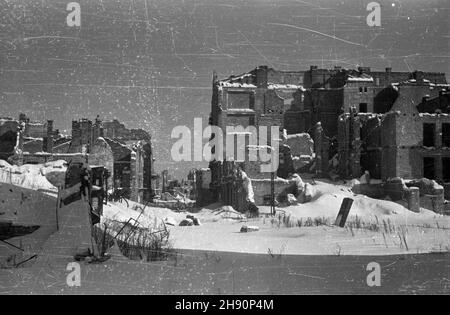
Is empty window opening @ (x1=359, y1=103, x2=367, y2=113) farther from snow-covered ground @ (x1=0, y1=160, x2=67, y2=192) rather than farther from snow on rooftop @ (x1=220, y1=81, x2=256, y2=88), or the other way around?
snow-covered ground @ (x1=0, y1=160, x2=67, y2=192)

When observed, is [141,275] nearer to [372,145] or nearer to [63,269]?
[63,269]

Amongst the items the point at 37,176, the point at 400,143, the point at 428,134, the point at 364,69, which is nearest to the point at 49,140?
the point at 37,176

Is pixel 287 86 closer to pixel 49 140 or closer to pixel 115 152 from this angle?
pixel 115 152

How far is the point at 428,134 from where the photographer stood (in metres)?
34.1

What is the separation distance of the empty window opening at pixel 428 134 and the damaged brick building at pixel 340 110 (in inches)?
7.3

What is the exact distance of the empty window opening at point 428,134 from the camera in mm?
33625

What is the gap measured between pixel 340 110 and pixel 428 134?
12540mm

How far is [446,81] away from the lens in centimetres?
4597

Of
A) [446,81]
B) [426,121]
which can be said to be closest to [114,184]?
[426,121]

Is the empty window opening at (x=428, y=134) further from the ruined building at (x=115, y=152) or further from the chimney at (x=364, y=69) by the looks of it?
the ruined building at (x=115, y=152)

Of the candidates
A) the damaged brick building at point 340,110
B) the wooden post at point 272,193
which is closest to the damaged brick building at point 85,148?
the damaged brick building at point 340,110

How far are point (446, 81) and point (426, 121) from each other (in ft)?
52.4

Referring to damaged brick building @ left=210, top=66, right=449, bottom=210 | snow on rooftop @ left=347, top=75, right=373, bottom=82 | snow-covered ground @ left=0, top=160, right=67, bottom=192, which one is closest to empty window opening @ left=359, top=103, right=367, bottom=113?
damaged brick building @ left=210, top=66, right=449, bottom=210

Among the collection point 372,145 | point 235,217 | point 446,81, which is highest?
point 446,81
